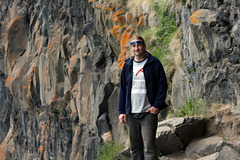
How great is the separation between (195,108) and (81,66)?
26.0 ft

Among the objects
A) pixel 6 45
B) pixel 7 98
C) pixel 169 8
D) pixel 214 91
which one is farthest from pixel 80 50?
pixel 7 98

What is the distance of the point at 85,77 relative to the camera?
12.4m

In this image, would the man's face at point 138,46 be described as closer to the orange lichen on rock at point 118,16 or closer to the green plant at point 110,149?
the green plant at point 110,149

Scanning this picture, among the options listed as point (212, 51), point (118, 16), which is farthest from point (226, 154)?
point (118, 16)

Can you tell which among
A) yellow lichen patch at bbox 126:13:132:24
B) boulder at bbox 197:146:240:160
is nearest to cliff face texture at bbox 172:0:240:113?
boulder at bbox 197:146:240:160

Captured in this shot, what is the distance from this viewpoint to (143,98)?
13.0ft

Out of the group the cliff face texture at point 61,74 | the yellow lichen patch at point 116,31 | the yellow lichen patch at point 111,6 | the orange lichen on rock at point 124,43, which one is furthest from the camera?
the cliff face texture at point 61,74

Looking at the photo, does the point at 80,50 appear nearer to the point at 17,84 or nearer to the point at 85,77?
the point at 85,77

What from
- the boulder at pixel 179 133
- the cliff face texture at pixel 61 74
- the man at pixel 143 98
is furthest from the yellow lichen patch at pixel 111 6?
the man at pixel 143 98

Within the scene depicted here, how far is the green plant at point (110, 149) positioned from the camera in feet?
28.3

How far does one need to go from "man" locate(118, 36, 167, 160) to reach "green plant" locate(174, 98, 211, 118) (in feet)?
5.23

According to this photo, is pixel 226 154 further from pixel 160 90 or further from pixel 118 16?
pixel 118 16

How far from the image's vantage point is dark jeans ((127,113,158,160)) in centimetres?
393

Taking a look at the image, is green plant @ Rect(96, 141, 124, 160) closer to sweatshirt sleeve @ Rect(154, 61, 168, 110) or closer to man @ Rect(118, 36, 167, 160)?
man @ Rect(118, 36, 167, 160)
